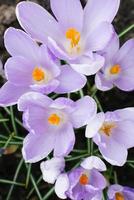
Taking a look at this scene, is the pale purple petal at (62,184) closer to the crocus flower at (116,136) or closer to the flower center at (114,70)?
the crocus flower at (116,136)

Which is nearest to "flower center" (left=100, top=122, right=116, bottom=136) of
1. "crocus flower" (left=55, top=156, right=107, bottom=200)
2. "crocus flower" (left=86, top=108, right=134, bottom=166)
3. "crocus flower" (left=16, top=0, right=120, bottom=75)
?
"crocus flower" (left=86, top=108, right=134, bottom=166)

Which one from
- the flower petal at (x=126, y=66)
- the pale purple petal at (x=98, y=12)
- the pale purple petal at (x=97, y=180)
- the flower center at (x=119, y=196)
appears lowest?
the flower center at (x=119, y=196)

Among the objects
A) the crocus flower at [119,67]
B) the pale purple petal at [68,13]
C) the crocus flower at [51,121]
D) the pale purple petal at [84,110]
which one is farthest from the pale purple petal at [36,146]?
the pale purple petal at [68,13]

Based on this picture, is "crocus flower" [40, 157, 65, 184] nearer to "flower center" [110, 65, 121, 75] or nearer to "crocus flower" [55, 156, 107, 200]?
"crocus flower" [55, 156, 107, 200]

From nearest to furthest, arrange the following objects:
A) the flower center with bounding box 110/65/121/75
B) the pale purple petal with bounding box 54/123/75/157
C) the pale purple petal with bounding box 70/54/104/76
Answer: the pale purple petal with bounding box 70/54/104/76, the pale purple petal with bounding box 54/123/75/157, the flower center with bounding box 110/65/121/75

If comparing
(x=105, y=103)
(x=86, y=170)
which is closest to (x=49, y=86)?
(x=86, y=170)

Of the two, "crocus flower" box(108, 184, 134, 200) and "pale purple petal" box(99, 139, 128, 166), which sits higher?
"pale purple petal" box(99, 139, 128, 166)

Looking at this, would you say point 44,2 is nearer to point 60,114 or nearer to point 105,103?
point 105,103
